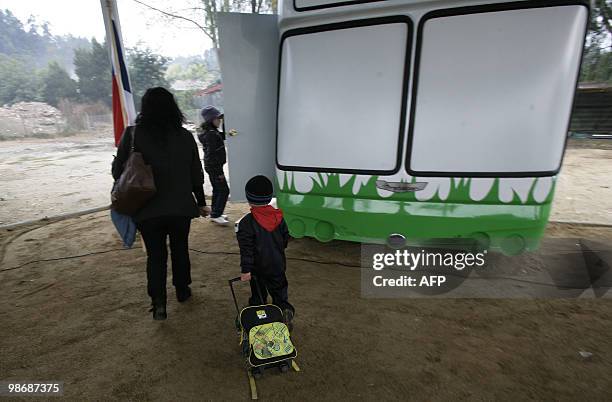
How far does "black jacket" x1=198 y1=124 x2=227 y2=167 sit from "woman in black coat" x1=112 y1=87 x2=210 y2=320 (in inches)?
79.8

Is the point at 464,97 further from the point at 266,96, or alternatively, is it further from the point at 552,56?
the point at 266,96

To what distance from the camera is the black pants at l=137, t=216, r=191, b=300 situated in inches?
102

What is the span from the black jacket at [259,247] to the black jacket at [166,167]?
0.53 m

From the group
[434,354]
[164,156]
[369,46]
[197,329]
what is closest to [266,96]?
[369,46]

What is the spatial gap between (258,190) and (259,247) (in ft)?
1.30

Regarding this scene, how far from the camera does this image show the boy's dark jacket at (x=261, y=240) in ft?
7.64

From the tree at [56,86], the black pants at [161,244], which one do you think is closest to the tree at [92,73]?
the tree at [56,86]

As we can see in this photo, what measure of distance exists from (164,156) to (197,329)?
1364mm

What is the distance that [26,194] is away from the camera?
7980mm

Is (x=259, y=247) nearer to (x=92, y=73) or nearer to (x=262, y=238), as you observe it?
(x=262, y=238)

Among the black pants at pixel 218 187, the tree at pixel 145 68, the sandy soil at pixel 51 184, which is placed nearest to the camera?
the black pants at pixel 218 187

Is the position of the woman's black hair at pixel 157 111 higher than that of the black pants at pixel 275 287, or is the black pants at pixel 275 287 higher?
the woman's black hair at pixel 157 111

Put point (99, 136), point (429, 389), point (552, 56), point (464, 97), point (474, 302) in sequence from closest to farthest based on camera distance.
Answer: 1. point (429, 389)
2. point (552, 56)
3. point (464, 97)
4. point (474, 302)
5. point (99, 136)

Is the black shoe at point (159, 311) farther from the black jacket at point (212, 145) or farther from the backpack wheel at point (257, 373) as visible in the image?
the black jacket at point (212, 145)
